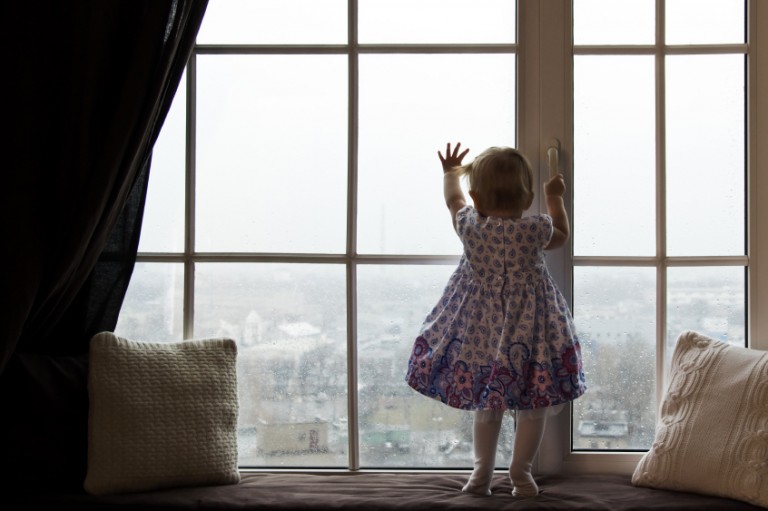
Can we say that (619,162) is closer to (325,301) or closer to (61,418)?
(325,301)

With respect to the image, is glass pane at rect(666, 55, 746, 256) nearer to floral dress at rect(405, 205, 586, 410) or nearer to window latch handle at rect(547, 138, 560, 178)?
window latch handle at rect(547, 138, 560, 178)

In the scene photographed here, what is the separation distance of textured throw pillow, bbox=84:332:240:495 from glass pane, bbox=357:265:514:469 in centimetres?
37

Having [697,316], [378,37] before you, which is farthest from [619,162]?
[378,37]

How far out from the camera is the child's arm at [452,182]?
6.56 ft

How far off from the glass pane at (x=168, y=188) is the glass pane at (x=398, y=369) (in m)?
0.52

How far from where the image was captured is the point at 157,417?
1.91m

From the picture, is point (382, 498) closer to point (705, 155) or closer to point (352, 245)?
point (352, 245)

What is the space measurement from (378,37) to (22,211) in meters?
1.00

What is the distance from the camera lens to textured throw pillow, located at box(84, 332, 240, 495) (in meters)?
1.87

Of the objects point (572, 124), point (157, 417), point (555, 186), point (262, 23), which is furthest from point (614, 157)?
point (157, 417)

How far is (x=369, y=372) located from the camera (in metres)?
2.13

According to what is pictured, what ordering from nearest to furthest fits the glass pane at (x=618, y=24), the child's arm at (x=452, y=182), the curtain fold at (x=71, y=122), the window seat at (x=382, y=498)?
the window seat at (x=382, y=498) < the curtain fold at (x=71, y=122) < the child's arm at (x=452, y=182) < the glass pane at (x=618, y=24)

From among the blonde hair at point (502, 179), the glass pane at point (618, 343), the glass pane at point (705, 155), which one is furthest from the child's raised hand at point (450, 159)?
the glass pane at point (705, 155)

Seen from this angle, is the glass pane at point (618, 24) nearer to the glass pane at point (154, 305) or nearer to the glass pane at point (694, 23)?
the glass pane at point (694, 23)
